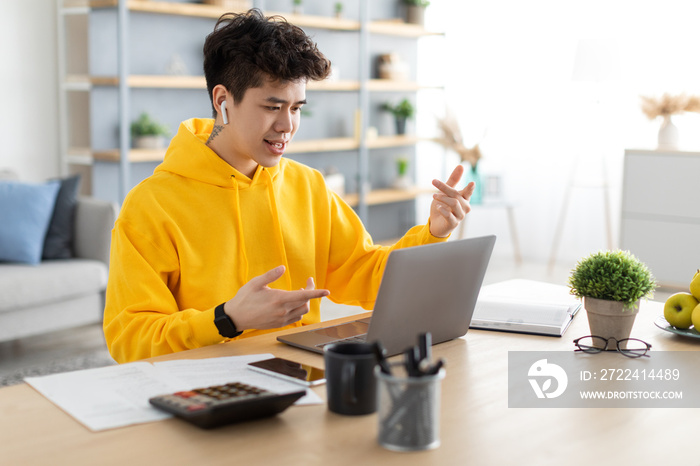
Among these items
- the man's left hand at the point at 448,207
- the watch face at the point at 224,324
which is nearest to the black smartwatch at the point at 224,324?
the watch face at the point at 224,324

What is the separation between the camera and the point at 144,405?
1124mm

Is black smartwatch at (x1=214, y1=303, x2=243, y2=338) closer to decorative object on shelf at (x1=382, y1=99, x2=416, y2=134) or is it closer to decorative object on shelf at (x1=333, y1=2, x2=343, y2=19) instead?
decorative object on shelf at (x1=333, y1=2, x2=343, y2=19)

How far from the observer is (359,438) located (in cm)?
102

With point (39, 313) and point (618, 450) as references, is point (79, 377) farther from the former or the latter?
point (39, 313)

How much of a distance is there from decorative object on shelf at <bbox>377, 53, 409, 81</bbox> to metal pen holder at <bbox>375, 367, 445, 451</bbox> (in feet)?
16.8

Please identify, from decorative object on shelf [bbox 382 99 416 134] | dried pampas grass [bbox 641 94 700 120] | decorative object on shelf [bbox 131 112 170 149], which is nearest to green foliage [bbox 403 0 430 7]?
decorative object on shelf [bbox 382 99 416 134]

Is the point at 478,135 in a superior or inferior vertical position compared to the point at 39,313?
superior

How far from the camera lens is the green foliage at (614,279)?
1.43 meters

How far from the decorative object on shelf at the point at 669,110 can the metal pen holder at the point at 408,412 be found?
14.4 ft

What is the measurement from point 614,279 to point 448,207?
0.40 m

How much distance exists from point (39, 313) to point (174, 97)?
1.68 metres

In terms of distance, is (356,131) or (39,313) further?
(356,131)

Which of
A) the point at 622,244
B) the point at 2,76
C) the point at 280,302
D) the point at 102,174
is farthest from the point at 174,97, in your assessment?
the point at 280,302

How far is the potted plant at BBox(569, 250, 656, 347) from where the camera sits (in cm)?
143
